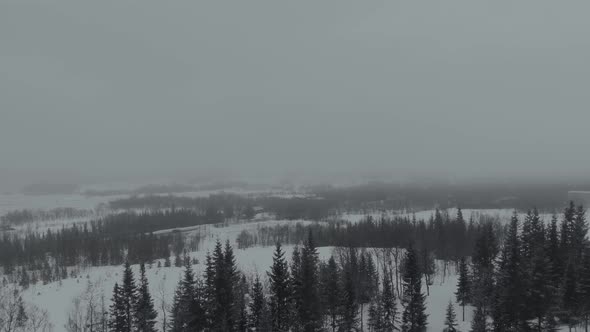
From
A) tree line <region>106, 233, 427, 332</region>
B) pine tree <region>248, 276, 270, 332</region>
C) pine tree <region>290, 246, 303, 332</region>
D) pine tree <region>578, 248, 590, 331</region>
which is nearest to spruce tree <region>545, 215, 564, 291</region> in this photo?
pine tree <region>578, 248, 590, 331</region>

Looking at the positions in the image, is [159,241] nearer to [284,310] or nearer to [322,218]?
[322,218]

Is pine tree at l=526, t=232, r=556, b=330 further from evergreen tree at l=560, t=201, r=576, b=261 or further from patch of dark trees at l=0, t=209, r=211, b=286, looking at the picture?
patch of dark trees at l=0, t=209, r=211, b=286

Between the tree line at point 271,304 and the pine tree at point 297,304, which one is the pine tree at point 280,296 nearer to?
the tree line at point 271,304

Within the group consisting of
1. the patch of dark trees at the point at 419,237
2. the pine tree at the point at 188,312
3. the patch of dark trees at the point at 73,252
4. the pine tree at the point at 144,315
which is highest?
the pine tree at the point at 188,312

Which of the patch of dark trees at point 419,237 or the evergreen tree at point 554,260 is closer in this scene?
the evergreen tree at point 554,260

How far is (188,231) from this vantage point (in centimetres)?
16488

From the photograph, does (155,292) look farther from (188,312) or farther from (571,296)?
(571,296)

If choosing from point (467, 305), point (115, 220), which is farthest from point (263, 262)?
point (115, 220)

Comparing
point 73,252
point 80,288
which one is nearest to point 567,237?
point 80,288

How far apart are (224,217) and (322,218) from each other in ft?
188

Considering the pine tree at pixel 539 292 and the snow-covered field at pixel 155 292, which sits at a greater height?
the pine tree at pixel 539 292

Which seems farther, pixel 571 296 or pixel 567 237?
pixel 567 237

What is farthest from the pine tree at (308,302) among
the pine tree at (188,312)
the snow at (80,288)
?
the snow at (80,288)

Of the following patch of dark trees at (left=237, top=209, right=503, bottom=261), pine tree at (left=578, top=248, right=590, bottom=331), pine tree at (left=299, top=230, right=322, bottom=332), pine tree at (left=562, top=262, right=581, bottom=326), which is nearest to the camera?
pine tree at (left=299, top=230, right=322, bottom=332)
